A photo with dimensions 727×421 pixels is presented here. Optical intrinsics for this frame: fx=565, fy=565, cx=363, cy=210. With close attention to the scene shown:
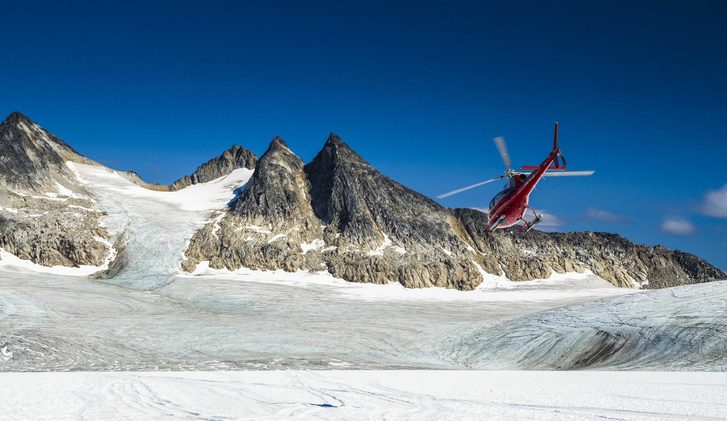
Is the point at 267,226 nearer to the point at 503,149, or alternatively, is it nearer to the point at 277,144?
the point at 277,144

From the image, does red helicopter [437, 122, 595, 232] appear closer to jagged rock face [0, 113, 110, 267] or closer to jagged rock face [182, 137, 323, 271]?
jagged rock face [182, 137, 323, 271]

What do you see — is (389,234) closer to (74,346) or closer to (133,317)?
(133,317)

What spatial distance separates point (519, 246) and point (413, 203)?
1836 centimetres

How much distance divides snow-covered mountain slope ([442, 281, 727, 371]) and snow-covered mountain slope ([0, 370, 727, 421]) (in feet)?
25.4

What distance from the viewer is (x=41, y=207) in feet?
256

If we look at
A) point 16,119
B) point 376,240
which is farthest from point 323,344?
point 16,119

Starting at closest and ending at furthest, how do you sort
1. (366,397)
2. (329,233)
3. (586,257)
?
(366,397) < (329,233) < (586,257)

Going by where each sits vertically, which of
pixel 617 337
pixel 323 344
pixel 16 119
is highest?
pixel 16 119

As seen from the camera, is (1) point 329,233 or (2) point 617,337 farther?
(1) point 329,233

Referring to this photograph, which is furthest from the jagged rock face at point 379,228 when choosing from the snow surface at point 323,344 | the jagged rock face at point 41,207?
the jagged rock face at point 41,207

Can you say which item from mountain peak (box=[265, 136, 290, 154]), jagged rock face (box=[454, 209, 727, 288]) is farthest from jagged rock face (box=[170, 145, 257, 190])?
jagged rock face (box=[454, 209, 727, 288])

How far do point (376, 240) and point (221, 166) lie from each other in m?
55.1

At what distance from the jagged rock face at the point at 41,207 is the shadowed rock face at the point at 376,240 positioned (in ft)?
45.3

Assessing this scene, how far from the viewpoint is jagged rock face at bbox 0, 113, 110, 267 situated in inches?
2751
